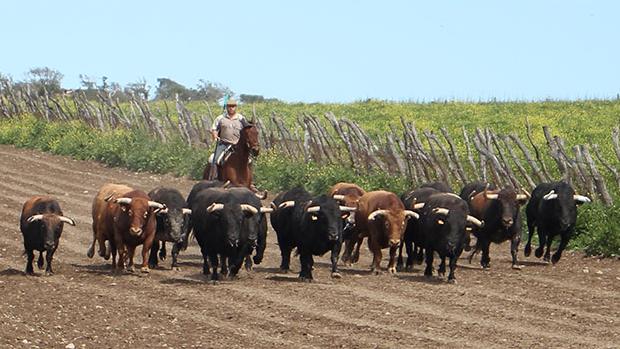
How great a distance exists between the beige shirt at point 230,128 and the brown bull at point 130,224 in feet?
10.4

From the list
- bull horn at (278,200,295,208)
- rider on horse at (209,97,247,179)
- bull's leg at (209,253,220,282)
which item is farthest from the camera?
rider on horse at (209,97,247,179)

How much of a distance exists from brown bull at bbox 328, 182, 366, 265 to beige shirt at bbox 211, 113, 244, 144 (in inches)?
76.6

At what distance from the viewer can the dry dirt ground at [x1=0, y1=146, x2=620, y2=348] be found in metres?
13.0

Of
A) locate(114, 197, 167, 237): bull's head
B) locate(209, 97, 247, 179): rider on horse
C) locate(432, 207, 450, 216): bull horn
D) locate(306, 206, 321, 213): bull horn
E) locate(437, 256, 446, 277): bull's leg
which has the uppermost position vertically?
locate(209, 97, 247, 179): rider on horse

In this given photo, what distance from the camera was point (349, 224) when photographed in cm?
1898

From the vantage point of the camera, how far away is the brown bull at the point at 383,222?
1823 centimetres

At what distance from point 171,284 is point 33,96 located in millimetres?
30726

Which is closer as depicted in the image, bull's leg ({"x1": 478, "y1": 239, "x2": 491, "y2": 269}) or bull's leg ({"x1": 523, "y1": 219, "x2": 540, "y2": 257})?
bull's leg ({"x1": 478, "y1": 239, "x2": 491, "y2": 269})

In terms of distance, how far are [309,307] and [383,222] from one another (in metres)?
3.73

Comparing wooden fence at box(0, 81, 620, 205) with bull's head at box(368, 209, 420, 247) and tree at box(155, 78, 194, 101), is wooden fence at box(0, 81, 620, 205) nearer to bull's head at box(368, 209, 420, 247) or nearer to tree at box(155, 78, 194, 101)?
bull's head at box(368, 209, 420, 247)

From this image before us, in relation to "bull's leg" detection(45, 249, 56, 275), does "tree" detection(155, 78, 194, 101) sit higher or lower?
higher

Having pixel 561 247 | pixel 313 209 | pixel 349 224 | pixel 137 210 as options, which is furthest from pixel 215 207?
pixel 561 247

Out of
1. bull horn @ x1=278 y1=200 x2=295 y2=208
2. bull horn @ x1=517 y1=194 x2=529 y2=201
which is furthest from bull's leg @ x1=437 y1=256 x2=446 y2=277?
bull horn @ x1=517 y1=194 x2=529 y2=201

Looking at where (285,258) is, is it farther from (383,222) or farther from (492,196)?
(492,196)
